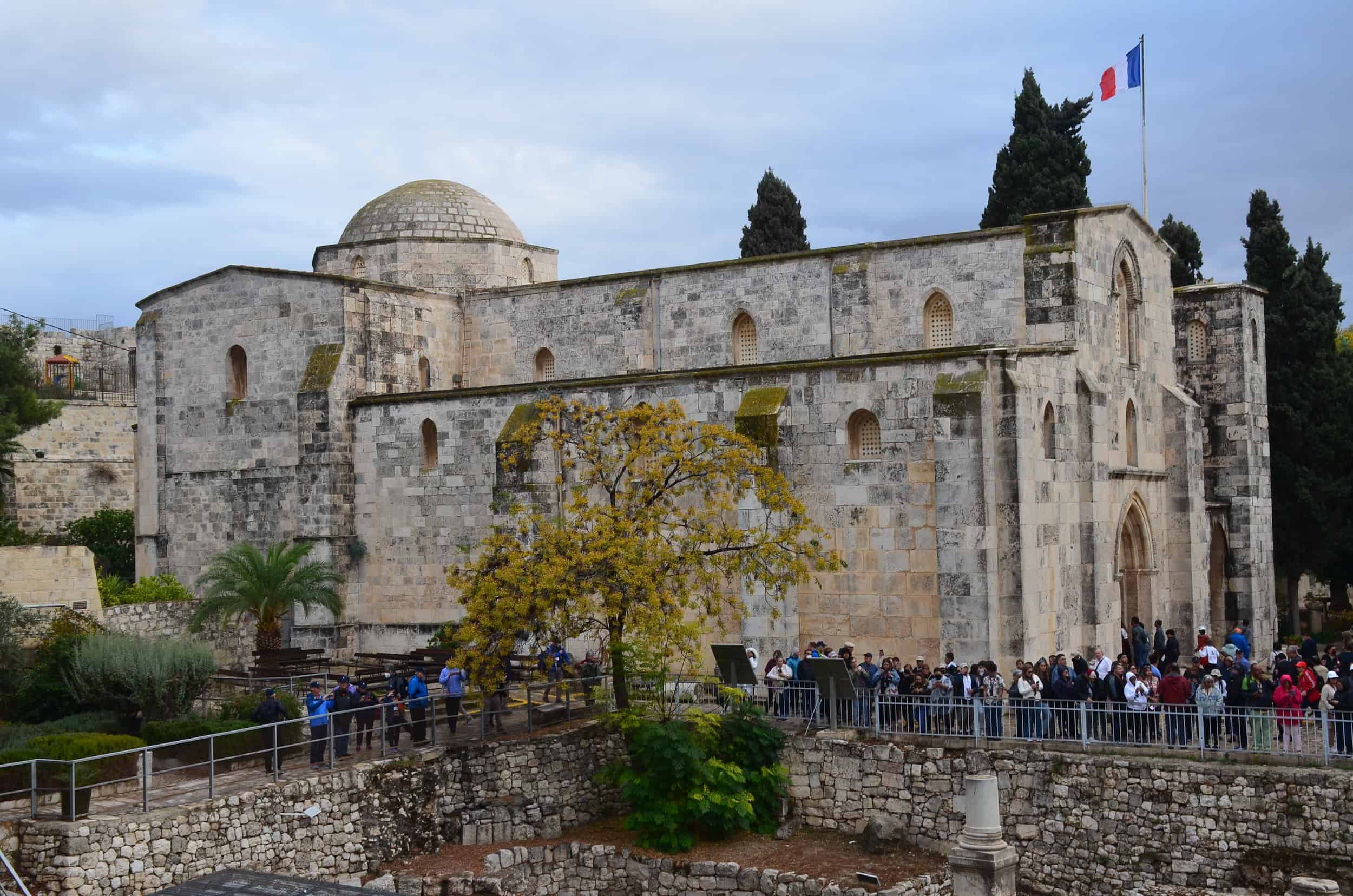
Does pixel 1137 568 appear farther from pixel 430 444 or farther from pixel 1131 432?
pixel 430 444

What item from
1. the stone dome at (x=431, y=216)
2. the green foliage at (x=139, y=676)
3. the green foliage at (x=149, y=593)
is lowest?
the green foliage at (x=139, y=676)

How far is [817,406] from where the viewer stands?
26422mm

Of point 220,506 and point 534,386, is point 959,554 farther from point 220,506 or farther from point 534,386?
point 220,506

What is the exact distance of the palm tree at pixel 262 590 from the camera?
96.5 feet

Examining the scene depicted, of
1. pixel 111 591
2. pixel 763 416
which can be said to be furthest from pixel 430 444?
pixel 763 416

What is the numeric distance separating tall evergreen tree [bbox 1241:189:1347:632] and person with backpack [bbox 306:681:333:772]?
2678 cm

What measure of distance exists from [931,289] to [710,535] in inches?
363

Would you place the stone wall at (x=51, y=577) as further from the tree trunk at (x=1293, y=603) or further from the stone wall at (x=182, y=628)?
the tree trunk at (x=1293, y=603)

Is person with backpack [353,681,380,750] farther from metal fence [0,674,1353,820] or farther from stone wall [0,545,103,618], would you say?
stone wall [0,545,103,618]

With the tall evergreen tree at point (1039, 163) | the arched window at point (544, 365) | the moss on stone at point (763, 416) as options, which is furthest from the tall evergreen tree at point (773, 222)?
the moss on stone at point (763, 416)

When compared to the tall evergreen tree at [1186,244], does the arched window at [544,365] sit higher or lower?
lower

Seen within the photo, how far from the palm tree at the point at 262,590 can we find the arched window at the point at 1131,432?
691 inches

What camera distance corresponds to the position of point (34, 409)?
39.6 m

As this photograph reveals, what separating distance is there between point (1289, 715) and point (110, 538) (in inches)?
1380
